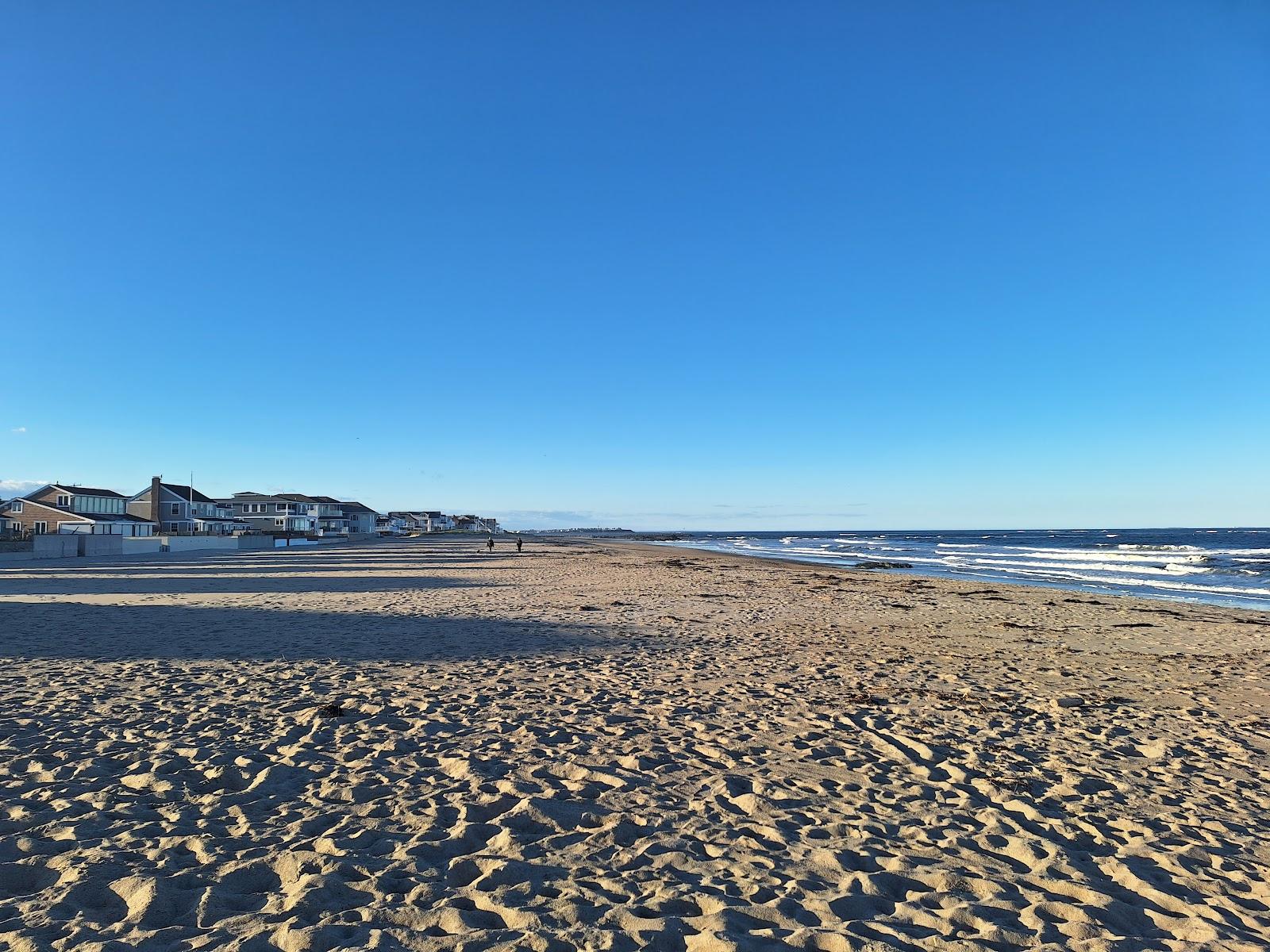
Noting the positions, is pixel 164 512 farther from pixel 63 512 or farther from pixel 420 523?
pixel 420 523

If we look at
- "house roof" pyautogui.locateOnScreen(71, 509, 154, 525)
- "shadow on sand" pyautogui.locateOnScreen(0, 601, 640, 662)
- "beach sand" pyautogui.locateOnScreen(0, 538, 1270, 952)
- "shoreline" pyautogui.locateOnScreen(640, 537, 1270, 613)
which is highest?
"house roof" pyautogui.locateOnScreen(71, 509, 154, 525)

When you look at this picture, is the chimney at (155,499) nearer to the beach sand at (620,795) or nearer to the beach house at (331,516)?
the beach house at (331,516)

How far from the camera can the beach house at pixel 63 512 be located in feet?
206

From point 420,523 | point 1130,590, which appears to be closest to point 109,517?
point 1130,590

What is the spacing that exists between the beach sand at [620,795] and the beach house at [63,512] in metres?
63.3

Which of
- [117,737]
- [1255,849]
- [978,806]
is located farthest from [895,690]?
[117,737]

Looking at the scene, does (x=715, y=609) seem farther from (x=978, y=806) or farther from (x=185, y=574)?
(x=185, y=574)

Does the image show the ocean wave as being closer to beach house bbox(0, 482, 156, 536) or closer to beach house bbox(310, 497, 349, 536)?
beach house bbox(0, 482, 156, 536)

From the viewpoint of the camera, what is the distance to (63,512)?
63.9 metres

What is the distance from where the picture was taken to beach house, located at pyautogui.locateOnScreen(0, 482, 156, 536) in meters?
62.7

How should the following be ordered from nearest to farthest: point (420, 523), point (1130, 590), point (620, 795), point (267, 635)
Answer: point (620, 795) → point (267, 635) → point (1130, 590) → point (420, 523)

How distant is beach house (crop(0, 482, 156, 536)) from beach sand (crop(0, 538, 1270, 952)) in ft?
208

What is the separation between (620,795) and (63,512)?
77.1 m

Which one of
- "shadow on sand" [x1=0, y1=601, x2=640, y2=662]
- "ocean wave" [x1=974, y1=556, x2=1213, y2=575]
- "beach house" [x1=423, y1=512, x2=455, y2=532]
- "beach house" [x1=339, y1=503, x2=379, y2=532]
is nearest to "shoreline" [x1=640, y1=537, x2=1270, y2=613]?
"ocean wave" [x1=974, y1=556, x2=1213, y2=575]
